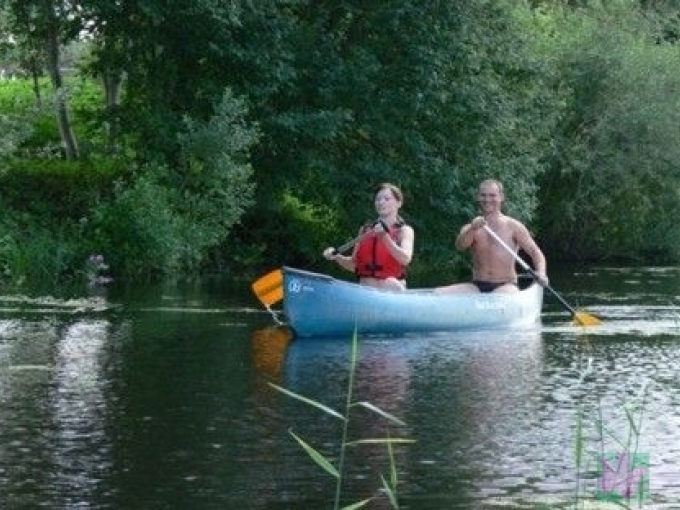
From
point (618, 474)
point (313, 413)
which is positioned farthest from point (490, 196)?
point (618, 474)

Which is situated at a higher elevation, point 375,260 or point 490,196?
point 490,196

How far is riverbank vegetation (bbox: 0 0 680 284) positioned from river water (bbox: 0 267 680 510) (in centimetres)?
686

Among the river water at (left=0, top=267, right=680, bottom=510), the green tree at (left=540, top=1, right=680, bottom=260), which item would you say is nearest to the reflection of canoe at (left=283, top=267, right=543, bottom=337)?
the river water at (left=0, top=267, right=680, bottom=510)

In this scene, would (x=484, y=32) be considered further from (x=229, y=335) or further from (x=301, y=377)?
(x=301, y=377)

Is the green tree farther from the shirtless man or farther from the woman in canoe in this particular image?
the woman in canoe

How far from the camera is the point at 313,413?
1270 cm

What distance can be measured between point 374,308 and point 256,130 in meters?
10.2

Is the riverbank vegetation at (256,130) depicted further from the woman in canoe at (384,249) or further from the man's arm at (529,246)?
the man's arm at (529,246)

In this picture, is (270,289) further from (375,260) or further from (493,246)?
(493,246)

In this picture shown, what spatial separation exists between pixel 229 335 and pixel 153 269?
30.0ft

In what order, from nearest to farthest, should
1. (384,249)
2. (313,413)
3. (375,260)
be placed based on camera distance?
(313,413)
(384,249)
(375,260)

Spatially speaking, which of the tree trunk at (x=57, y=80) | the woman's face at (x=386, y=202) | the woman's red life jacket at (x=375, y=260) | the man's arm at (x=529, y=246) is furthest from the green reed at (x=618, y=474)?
the tree trunk at (x=57, y=80)

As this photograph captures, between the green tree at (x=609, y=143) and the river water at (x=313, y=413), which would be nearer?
the river water at (x=313, y=413)

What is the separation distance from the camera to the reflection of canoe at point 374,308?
18125 millimetres
